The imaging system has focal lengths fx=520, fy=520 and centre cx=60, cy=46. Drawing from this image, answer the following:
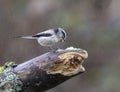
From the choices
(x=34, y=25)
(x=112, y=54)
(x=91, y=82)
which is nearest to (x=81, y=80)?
(x=91, y=82)

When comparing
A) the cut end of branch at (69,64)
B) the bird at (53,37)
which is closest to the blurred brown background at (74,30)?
the bird at (53,37)

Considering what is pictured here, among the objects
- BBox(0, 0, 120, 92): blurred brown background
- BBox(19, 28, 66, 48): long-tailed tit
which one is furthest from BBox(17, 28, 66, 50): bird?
BBox(0, 0, 120, 92): blurred brown background

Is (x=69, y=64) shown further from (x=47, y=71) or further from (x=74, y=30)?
(x=74, y=30)

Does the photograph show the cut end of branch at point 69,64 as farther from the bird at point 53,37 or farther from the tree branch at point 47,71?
the bird at point 53,37

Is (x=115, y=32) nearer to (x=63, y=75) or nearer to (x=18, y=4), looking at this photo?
(x=18, y=4)

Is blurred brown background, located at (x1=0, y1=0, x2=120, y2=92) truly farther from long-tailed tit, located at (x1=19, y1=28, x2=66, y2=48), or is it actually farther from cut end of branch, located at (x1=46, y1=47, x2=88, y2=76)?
cut end of branch, located at (x1=46, y1=47, x2=88, y2=76)

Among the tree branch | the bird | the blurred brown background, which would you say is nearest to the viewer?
the tree branch

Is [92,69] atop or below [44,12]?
below

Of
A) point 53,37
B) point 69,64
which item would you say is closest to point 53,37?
point 53,37
